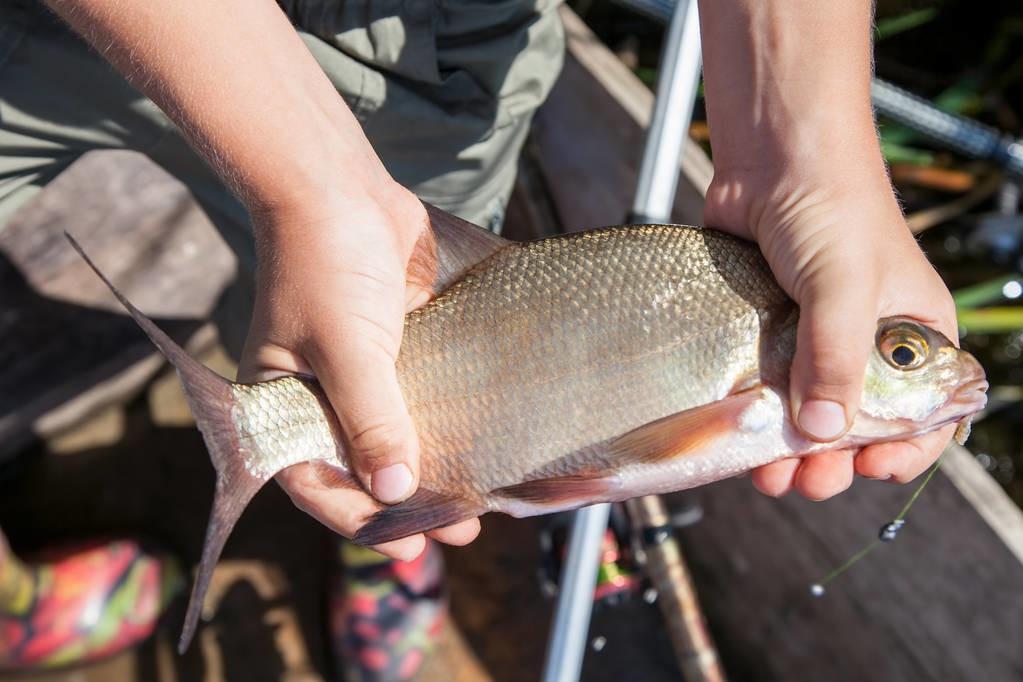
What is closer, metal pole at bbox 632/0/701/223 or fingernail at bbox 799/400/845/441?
fingernail at bbox 799/400/845/441

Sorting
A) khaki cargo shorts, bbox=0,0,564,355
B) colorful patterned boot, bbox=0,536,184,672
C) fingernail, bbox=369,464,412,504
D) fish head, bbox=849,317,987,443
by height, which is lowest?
colorful patterned boot, bbox=0,536,184,672

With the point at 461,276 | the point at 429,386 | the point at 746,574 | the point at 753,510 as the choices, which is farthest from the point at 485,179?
the point at 746,574

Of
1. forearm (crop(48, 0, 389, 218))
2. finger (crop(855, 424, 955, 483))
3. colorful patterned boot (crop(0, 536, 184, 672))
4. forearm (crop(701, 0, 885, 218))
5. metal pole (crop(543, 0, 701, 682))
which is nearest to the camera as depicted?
forearm (crop(48, 0, 389, 218))

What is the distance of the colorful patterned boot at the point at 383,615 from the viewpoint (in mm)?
2686

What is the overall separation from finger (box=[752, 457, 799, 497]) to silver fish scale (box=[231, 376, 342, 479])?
2.71 ft

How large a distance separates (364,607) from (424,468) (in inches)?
53.9

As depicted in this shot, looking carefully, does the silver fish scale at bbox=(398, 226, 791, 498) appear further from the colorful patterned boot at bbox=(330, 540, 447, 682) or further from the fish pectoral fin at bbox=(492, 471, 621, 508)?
the colorful patterned boot at bbox=(330, 540, 447, 682)

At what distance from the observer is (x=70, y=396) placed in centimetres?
294

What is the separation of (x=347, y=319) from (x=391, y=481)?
0.30m

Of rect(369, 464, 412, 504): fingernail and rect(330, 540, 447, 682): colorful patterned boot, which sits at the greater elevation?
rect(369, 464, 412, 504): fingernail

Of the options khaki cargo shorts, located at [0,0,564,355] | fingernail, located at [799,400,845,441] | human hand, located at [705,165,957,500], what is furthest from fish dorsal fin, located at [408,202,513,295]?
fingernail, located at [799,400,845,441]

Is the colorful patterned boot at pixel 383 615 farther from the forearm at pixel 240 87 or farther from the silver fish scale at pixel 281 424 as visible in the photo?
the forearm at pixel 240 87

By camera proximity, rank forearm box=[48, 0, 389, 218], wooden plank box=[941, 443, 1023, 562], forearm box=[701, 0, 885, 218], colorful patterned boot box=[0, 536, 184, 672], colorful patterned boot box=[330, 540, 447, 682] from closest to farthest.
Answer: forearm box=[48, 0, 389, 218] < forearm box=[701, 0, 885, 218] < wooden plank box=[941, 443, 1023, 562] < colorful patterned boot box=[0, 536, 184, 672] < colorful patterned boot box=[330, 540, 447, 682]

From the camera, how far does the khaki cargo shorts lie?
1.61 meters
